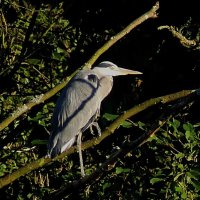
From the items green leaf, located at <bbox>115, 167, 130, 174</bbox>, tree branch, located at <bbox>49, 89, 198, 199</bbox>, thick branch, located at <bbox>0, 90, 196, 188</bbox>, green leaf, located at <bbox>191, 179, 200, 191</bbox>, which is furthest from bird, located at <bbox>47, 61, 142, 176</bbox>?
tree branch, located at <bbox>49, 89, 198, 199</bbox>

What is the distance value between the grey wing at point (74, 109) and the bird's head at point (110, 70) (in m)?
0.07

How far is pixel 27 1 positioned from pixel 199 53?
129cm

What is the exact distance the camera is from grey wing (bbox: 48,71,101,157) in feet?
12.2

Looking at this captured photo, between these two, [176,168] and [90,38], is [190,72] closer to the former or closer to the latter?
[90,38]

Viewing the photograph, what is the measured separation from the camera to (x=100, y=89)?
3.93 metres

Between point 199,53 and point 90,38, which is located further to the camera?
point 90,38

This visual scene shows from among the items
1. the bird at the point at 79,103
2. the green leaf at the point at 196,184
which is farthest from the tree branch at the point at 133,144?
the bird at the point at 79,103

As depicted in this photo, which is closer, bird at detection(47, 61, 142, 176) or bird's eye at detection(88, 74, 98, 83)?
bird at detection(47, 61, 142, 176)

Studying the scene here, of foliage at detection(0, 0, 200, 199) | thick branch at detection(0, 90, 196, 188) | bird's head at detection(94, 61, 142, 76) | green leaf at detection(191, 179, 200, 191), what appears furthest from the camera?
bird's head at detection(94, 61, 142, 76)

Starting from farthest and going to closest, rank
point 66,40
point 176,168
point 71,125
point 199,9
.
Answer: point 66,40 < point 199,9 < point 71,125 < point 176,168

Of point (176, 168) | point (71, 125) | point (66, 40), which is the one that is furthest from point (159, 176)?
point (66, 40)

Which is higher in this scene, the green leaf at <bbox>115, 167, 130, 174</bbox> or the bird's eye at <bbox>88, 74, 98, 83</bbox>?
the bird's eye at <bbox>88, 74, 98, 83</bbox>

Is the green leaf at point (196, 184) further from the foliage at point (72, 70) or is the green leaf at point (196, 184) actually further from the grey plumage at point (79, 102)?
the grey plumage at point (79, 102)

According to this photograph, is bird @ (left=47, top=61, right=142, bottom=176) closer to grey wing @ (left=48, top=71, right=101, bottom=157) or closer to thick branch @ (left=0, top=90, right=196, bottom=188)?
grey wing @ (left=48, top=71, right=101, bottom=157)
